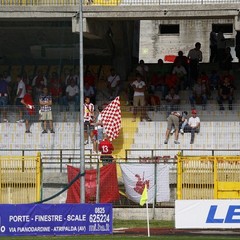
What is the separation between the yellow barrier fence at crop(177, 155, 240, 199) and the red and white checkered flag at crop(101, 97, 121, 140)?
5.50 meters

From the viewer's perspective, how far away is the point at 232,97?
1471 inches

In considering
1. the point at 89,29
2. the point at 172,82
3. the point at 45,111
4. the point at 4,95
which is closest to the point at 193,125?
the point at 172,82

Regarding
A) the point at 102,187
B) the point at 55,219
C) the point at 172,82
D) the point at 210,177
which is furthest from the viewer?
the point at 172,82

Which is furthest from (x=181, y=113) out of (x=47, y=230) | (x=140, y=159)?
(x=47, y=230)

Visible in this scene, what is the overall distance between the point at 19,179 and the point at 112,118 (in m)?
5.99

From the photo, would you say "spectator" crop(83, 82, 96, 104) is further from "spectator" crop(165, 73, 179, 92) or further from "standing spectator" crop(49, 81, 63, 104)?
"spectator" crop(165, 73, 179, 92)

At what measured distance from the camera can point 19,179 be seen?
3073cm

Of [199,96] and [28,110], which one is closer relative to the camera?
[28,110]

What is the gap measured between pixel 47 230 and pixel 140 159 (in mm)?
6224

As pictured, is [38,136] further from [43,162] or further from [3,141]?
[43,162]

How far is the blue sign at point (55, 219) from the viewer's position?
26.1 metres

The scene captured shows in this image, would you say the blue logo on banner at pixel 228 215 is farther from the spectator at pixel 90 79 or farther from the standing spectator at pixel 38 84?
the standing spectator at pixel 38 84

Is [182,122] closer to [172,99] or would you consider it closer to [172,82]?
[172,99]

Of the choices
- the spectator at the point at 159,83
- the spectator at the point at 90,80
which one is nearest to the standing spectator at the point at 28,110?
the spectator at the point at 90,80
